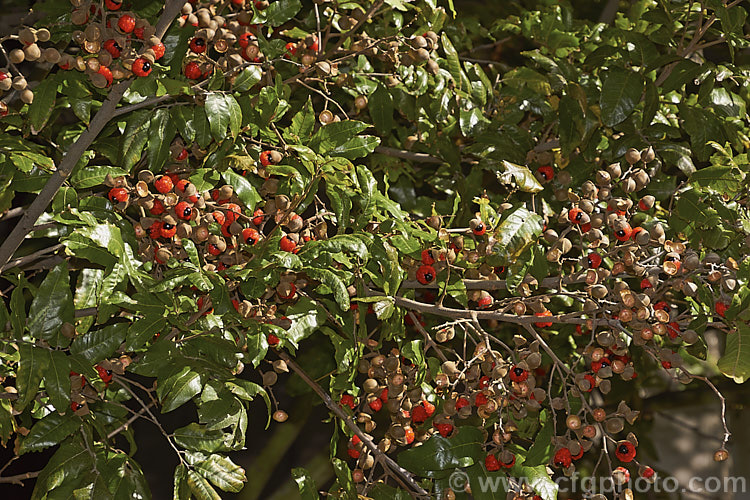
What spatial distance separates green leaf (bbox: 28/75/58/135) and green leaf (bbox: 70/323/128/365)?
29 cm

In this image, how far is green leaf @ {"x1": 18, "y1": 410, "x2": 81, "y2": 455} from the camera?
1021mm

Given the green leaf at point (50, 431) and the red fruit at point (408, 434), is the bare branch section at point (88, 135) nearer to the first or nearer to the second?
the green leaf at point (50, 431)

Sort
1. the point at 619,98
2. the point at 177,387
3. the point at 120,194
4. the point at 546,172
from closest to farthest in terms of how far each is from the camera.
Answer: the point at 177,387 < the point at 120,194 < the point at 619,98 < the point at 546,172

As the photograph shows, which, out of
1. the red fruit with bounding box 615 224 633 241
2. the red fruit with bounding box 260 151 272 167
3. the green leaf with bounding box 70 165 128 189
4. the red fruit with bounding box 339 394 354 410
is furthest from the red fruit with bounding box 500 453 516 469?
the green leaf with bounding box 70 165 128 189

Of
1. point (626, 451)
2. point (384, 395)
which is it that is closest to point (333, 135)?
point (384, 395)

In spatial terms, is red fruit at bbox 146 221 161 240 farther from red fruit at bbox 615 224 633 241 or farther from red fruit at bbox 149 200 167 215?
red fruit at bbox 615 224 633 241

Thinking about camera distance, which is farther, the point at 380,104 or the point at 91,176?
the point at 380,104

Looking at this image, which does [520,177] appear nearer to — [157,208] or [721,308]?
[721,308]

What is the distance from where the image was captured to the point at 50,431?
1035mm

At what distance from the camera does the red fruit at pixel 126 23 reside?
0.97m

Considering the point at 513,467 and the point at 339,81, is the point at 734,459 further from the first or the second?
the point at 339,81

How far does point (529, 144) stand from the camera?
4.49ft

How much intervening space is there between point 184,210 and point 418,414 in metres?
0.48

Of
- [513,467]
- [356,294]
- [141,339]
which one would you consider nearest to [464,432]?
[513,467]
